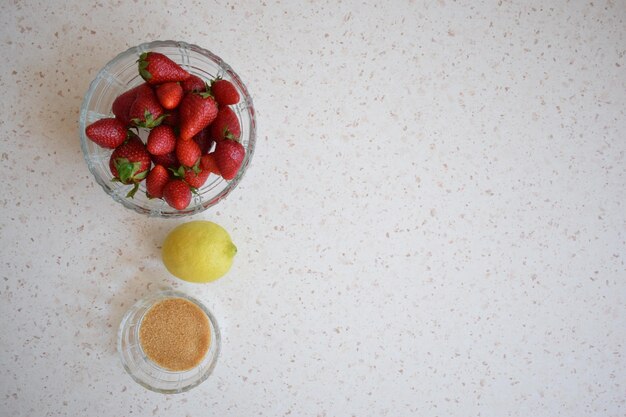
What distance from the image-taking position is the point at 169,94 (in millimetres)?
846

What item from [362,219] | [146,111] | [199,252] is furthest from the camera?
[362,219]

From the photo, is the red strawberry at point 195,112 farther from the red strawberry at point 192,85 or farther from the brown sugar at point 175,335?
the brown sugar at point 175,335

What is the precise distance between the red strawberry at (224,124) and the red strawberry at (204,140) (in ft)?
0.04

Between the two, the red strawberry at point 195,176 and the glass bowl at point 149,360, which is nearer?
the red strawberry at point 195,176

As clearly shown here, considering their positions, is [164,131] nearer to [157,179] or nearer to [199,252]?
[157,179]

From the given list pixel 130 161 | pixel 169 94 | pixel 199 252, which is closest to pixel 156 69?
pixel 169 94

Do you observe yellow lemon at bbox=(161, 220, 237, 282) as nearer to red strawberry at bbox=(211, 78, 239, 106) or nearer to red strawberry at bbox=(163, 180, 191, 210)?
red strawberry at bbox=(163, 180, 191, 210)

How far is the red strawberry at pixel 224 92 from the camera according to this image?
35.0 inches

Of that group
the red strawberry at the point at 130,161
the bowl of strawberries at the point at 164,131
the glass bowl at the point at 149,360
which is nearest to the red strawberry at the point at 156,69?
the bowl of strawberries at the point at 164,131

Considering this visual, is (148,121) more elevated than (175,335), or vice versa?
(148,121)

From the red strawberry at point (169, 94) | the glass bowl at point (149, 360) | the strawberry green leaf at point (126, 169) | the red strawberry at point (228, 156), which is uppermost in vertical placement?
the red strawberry at point (169, 94)

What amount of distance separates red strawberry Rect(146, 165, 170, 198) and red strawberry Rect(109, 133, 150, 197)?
0.01 meters

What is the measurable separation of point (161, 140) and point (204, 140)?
8 cm

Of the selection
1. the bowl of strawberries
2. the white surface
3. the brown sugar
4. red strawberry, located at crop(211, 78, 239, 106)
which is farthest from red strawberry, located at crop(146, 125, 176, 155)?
the brown sugar
